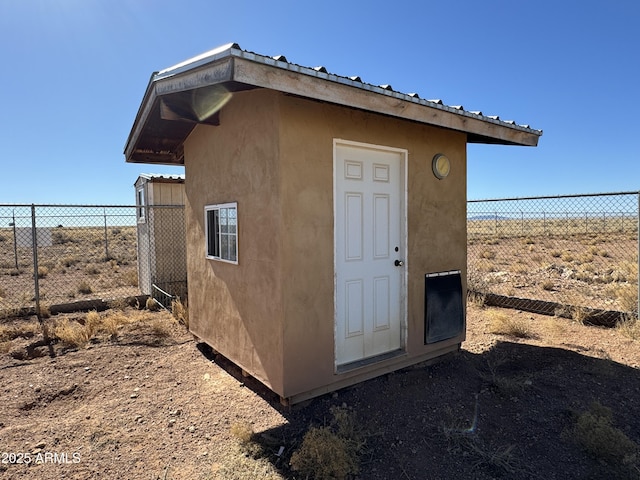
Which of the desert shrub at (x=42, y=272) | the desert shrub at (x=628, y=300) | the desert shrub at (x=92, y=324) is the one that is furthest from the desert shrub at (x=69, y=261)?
the desert shrub at (x=628, y=300)

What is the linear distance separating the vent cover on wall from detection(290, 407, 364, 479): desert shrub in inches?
77.4

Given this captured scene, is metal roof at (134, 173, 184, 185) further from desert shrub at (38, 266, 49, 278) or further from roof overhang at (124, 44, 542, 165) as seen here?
desert shrub at (38, 266, 49, 278)

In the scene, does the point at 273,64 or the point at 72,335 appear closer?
the point at 273,64

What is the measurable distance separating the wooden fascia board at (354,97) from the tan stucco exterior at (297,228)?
43 cm

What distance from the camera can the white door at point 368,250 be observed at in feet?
13.9

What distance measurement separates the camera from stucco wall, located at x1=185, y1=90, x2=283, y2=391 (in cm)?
382

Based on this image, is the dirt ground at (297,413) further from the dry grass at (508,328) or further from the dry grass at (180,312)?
the dry grass at (180,312)

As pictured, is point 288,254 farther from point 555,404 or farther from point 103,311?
point 103,311

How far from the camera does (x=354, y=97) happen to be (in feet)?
11.6

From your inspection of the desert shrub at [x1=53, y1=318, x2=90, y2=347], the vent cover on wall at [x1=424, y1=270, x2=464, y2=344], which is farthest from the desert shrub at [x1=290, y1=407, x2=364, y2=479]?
the desert shrub at [x1=53, y1=318, x2=90, y2=347]

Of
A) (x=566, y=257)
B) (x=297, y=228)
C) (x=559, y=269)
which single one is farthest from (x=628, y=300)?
(x=566, y=257)

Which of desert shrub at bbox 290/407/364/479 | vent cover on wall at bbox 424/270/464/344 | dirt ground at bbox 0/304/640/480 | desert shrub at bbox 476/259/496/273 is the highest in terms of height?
vent cover on wall at bbox 424/270/464/344

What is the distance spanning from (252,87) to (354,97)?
1.05m

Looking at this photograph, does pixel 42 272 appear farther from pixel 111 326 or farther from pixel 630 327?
pixel 630 327
